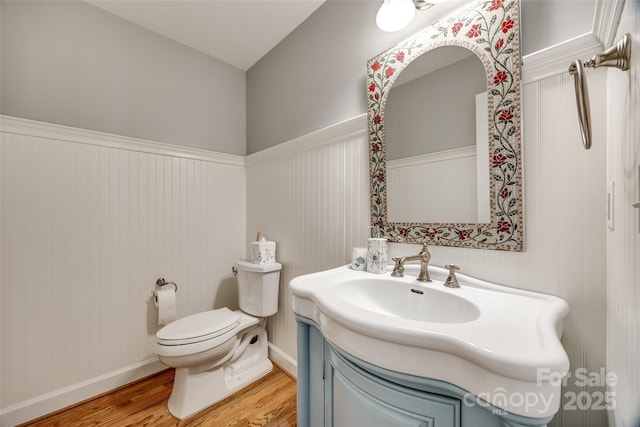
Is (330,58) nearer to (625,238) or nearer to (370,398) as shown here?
(625,238)

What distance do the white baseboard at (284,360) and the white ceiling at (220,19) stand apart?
7.30 feet

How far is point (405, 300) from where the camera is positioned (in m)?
0.95

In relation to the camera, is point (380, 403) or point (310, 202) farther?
point (310, 202)

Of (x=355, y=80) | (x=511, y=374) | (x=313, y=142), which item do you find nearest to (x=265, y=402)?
(x=511, y=374)

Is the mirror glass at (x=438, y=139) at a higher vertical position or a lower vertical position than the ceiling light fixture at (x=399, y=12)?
lower

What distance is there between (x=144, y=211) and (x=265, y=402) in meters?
1.41

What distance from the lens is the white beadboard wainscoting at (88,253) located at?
1291 millimetres

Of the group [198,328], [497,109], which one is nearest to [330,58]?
[497,109]

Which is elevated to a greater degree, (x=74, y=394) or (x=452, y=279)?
(x=452, y=279)

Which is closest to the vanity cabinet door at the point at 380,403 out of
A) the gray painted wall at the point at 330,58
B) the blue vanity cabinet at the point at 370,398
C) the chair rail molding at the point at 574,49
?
the blue vanity cabinet at the point at 370,398

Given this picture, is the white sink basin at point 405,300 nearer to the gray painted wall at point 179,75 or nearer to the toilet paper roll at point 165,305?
the gray painted wall at point 179,75

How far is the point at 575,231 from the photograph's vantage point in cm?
75

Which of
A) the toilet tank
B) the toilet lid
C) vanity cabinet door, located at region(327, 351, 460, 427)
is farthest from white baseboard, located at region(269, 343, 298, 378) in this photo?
vanity cabinet door, located at region(327, 351, 460, 427)

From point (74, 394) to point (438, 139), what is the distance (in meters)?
2.33
